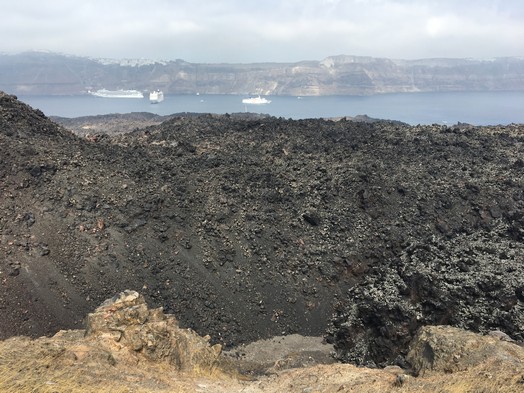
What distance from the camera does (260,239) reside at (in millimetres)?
15148

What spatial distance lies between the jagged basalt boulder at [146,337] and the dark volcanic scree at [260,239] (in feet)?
11.2

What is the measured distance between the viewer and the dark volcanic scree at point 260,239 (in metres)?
12.2

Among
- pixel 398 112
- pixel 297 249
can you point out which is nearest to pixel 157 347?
pixel 297 249

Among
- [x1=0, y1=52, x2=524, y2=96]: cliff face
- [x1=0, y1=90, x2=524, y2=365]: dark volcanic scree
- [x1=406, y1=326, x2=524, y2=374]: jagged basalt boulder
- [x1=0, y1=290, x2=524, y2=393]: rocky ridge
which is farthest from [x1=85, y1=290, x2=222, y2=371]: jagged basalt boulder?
[x1=0, y1=52, x2=524, y2=96]: cliff face

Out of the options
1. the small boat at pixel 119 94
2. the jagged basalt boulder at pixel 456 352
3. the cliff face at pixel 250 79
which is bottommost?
the jagged basalt boulder at pixel 456 352


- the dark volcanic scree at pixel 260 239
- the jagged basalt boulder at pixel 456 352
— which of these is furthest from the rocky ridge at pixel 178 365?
the dark volcanic scree at pixel 260 239

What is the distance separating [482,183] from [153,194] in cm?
1482

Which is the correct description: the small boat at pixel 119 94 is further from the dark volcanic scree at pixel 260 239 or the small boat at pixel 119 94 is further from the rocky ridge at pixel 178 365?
the rocky ridge at pixel 178 365

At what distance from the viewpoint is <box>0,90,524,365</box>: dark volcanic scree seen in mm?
12211

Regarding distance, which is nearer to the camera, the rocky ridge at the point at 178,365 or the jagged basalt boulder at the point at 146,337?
the rocky ridge at the point at 178,365

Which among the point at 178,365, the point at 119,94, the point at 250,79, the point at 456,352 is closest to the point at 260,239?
the point at 178,365

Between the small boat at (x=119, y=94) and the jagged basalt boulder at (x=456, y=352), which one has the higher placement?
the small boat at (x=119, y=94)

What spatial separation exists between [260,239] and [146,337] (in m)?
7.35

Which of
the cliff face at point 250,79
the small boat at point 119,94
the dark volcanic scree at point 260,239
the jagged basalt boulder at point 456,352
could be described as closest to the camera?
the jagged basalt boulder at point 456,352
